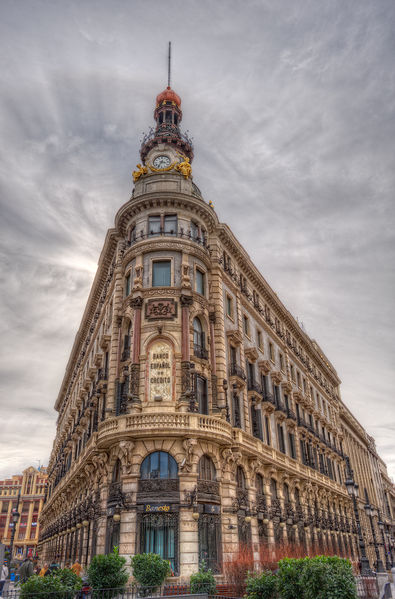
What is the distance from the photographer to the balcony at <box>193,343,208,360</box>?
2884 centimetres

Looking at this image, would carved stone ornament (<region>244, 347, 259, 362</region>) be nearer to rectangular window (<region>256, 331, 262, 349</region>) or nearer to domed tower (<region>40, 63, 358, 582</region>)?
domed tower (<region>40, 63, 358, 582</region>)

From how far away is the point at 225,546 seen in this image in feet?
82.1

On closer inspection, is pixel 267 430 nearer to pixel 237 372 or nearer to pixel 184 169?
pixel 237 372

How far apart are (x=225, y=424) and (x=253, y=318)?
15411 millimetres

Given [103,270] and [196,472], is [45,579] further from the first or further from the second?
[103,270]

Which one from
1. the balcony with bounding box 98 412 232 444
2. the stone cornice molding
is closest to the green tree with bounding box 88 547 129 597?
the balcony with bounding box 98 412 232 444

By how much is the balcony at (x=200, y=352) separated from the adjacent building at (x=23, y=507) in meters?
124

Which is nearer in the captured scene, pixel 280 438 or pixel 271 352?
pixel 280 438

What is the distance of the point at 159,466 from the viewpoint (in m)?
24.8

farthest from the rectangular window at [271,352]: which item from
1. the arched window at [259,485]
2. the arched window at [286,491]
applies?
the arched window at [259,485]

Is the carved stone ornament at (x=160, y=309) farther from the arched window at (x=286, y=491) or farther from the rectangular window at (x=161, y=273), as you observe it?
the arched window at (x=286, y=491)

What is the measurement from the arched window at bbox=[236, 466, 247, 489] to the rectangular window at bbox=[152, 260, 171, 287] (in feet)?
42.6

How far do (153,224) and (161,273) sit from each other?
434cm

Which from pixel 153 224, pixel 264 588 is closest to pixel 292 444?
pixel 153 224
